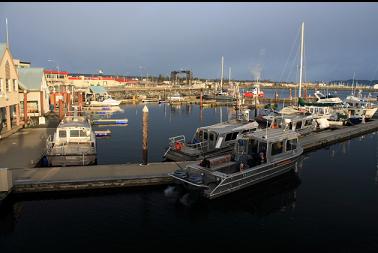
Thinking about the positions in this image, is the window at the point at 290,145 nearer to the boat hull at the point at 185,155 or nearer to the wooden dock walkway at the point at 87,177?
the boat hull at the point at 185,155

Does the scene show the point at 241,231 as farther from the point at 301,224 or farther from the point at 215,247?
the point at 301,224

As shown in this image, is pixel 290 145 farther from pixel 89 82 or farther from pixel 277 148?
pixel 89 82

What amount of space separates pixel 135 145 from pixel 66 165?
12883 mm

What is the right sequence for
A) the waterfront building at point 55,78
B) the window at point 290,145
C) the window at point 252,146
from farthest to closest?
the waterfront building at point 55,78
the window at point 290,145
the window at point 252,146

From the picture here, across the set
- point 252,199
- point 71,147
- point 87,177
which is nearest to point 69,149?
point 71,147

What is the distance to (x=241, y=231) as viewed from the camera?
55.2 ft

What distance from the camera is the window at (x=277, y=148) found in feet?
77.4

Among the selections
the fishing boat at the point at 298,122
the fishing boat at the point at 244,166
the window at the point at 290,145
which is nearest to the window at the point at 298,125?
the fishing boat at the point at 298,122

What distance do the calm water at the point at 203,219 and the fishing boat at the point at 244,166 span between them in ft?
2.74

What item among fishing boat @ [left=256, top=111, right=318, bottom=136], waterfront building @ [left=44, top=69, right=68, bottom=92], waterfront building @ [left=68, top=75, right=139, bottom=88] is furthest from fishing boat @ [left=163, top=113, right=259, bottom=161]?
waterfront building @ [left=68, top=75, right=139, bottom=88]

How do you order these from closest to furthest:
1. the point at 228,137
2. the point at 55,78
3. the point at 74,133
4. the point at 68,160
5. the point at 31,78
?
the point at 68,160 → the point at 74,133 → the point at 228,137 → the point at 31,78 → the point at 55,78

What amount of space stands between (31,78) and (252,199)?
147 ft

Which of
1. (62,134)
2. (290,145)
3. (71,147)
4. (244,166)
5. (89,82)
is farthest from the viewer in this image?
(89,82)

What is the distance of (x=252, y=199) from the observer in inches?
826
